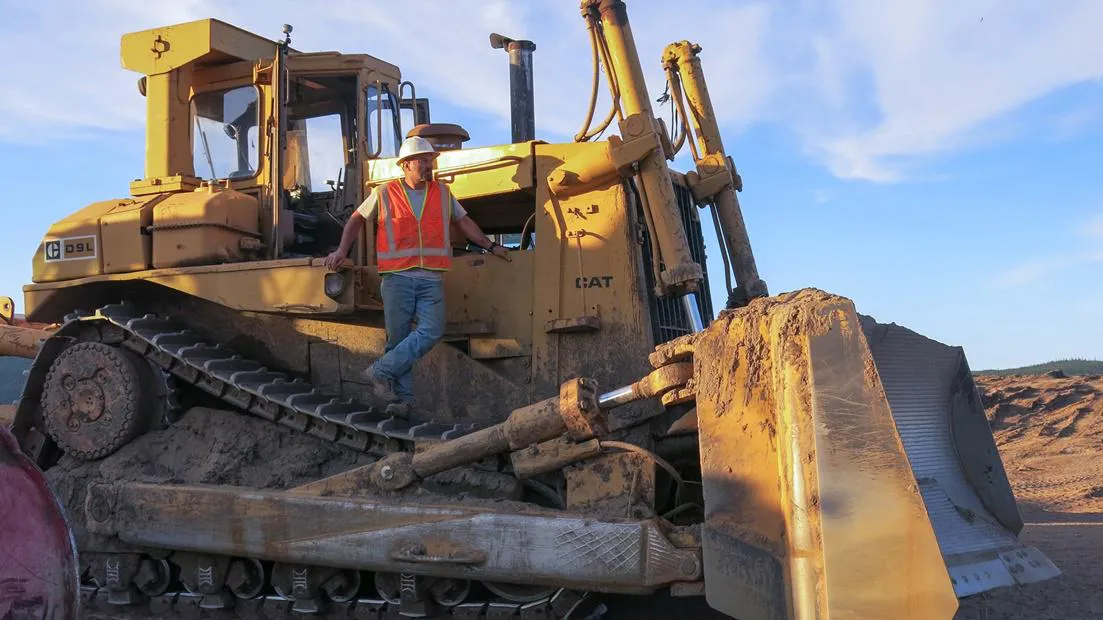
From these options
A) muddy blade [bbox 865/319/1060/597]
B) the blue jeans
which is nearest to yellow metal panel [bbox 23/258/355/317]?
the blue jeans

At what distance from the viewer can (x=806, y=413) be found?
3566mm

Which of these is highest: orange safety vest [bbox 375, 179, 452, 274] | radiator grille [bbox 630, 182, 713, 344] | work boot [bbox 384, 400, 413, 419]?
orange safety vest [bbox 375, 179, 452, 274]

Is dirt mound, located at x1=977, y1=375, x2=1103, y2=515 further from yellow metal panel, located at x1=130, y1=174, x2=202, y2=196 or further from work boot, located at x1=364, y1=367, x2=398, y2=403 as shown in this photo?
yellow metal panel, located at x1=130, y1=174, x2=202, y2=196

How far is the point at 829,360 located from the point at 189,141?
193 inches

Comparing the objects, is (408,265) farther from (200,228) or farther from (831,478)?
(831,478)

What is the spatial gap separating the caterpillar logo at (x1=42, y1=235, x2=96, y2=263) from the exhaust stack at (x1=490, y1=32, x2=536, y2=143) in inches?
200

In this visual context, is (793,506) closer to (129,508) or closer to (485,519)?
(485,519)

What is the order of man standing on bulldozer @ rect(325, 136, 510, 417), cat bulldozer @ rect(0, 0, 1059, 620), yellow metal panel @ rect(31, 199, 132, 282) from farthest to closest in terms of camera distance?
yellow metal panel @ rect(31, 199, 132, 282) < man standing on bulldozer @ rect(325, 136, 510, 417) < cat bulldozer @ rect(0, 0, 1059, 620)

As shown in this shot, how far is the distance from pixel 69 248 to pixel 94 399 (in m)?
1.10

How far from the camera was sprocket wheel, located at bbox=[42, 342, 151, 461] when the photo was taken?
6117mm

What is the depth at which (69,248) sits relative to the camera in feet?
21.8

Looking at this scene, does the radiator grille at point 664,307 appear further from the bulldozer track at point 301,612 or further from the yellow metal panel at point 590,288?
the bulldozer track at point 301,612

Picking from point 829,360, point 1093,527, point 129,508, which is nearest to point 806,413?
point 829,360

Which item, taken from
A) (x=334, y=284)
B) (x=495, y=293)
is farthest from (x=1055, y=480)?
(x=334, y=284)
